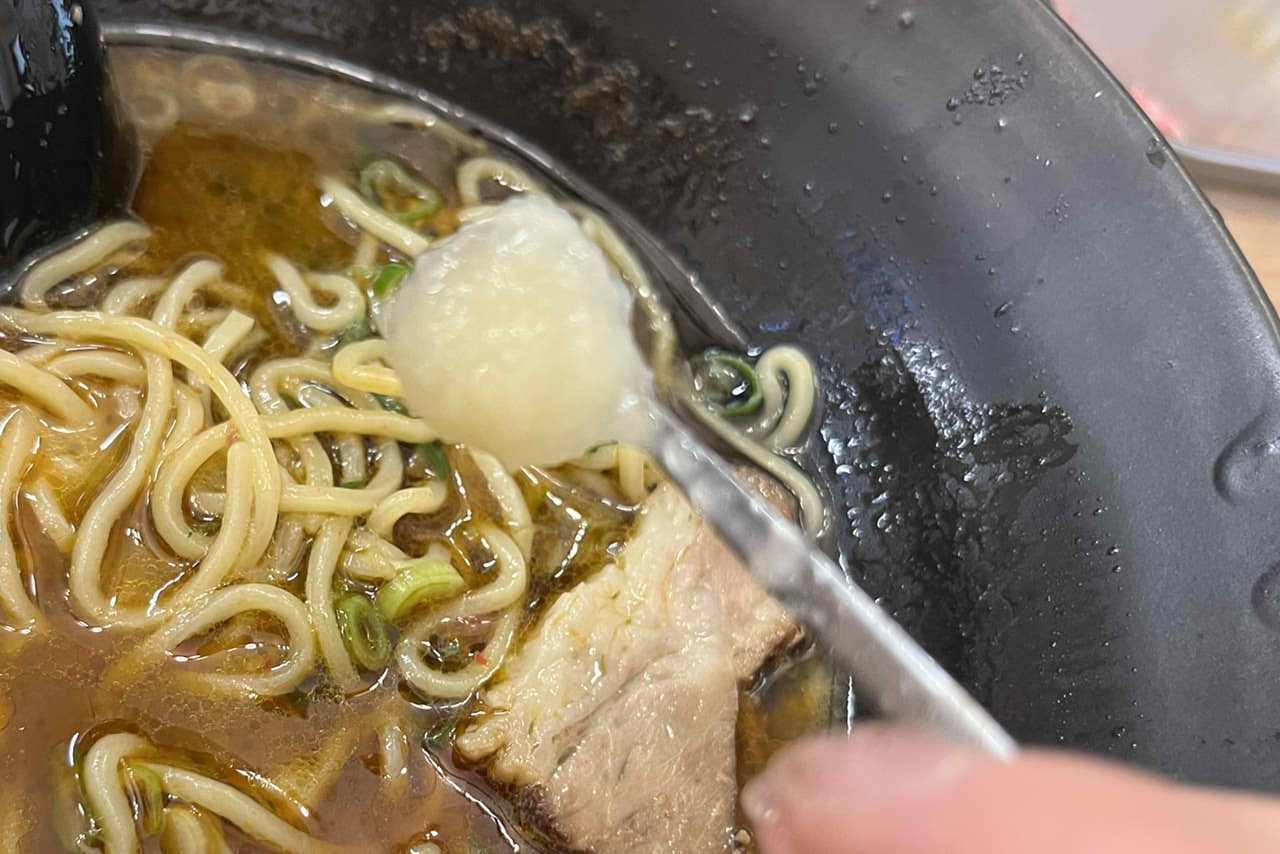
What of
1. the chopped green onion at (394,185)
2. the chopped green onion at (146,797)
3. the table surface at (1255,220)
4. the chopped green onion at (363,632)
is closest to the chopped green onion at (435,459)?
the chopped green onion at (363,632)

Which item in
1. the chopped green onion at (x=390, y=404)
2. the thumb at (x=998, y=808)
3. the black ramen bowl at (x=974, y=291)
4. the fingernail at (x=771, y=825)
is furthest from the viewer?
the chopped green onion at (x=390, y=404)

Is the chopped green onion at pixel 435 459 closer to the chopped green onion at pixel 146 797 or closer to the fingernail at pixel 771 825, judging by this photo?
the chopped green onion at pixel 146 797

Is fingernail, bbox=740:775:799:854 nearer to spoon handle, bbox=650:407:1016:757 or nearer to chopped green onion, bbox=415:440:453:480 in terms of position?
spoon handle, bbox=650:407:1016:757

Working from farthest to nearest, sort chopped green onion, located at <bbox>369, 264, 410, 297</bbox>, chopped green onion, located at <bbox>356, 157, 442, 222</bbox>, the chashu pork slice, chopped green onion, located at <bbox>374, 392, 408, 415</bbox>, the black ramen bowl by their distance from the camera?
chopped green onion, located at <bbox>356, 157, 442, 222</bbox>
chopped green onion, located at <bbox>369, 264, 410, 297</bbox>
chopped green onion, located at <bbox>374, 392, 408, 415</bbox>
the chashu pork slice
the black ramen bowl

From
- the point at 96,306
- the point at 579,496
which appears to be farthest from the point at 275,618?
the point at 96,306

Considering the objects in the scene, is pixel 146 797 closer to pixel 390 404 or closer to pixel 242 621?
pixel 242 621

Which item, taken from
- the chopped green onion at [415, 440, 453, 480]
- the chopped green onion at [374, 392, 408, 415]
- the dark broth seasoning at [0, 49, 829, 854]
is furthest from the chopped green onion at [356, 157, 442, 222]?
the chopped green onion at [415, 440, 453, 480]
